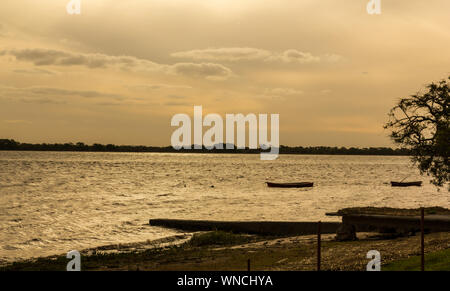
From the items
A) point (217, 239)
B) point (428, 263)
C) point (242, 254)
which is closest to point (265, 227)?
point (217, 239)

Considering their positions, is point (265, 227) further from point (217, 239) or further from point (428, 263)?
point (428, 263)

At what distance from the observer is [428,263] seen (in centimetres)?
1717

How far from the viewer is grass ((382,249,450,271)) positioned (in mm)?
16381

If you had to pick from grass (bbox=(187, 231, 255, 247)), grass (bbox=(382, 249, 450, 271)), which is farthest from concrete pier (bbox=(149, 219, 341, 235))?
grass (bbox=(382, 249, 450, 271))

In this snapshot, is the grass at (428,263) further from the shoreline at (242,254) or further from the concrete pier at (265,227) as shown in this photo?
the concrete pier at (265,227)

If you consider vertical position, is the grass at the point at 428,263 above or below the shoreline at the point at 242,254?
above

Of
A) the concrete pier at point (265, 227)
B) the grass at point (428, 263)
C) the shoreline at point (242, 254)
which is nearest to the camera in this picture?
the grass at point (428, 263)

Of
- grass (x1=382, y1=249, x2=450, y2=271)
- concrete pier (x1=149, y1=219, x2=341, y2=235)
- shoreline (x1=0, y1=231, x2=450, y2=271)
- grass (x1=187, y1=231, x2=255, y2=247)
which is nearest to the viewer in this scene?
grass (x1=382, y1=249, x2=450, y2=271)

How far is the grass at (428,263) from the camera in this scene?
16.4 m

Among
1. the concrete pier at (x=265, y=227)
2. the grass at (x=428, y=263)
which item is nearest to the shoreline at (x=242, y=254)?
the grass at (x=428, y=263)

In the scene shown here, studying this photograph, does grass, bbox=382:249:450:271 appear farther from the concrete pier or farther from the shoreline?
the concrete pier

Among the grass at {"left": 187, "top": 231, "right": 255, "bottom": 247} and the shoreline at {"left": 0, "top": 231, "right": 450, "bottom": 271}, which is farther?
the grass at {"left": 187, "top": 231, "right": 255, "bottom": 247}
